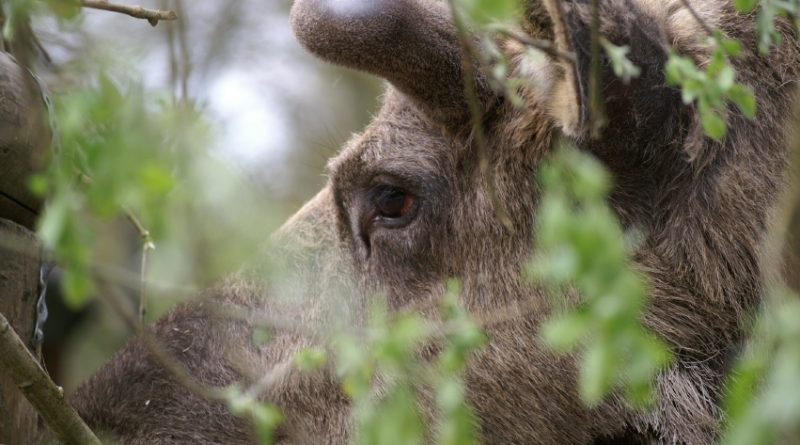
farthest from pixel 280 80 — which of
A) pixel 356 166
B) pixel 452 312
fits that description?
pixel 452 312

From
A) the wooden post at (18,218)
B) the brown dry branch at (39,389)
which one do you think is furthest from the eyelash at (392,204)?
the brown dry branch at (39,389)

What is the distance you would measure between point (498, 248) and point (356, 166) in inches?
26.8

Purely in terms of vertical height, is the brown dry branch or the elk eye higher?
the brown dry branch

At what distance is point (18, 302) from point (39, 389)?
87 centimetres

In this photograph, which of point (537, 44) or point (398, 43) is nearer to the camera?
point (537, 44)

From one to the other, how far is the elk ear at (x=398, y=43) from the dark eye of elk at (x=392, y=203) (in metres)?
0.36

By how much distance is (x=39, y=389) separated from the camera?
118 inches

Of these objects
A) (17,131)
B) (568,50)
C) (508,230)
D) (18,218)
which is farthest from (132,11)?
(508,230)

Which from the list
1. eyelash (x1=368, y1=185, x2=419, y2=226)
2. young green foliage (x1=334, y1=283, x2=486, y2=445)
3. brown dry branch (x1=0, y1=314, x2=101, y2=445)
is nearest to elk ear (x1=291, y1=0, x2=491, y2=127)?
eyelash (x1=368, y1=185, x2=419, y2=226)

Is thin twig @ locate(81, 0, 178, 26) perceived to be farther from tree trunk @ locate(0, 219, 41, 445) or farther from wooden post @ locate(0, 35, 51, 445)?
tree trunk @ locate(0, 219, 41, 445)

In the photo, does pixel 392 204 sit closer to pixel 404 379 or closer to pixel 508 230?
pixel 508 230

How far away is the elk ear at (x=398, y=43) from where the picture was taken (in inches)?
156

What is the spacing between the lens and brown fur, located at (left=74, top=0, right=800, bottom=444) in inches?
150

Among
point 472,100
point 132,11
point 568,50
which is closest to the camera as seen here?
point 472,100
